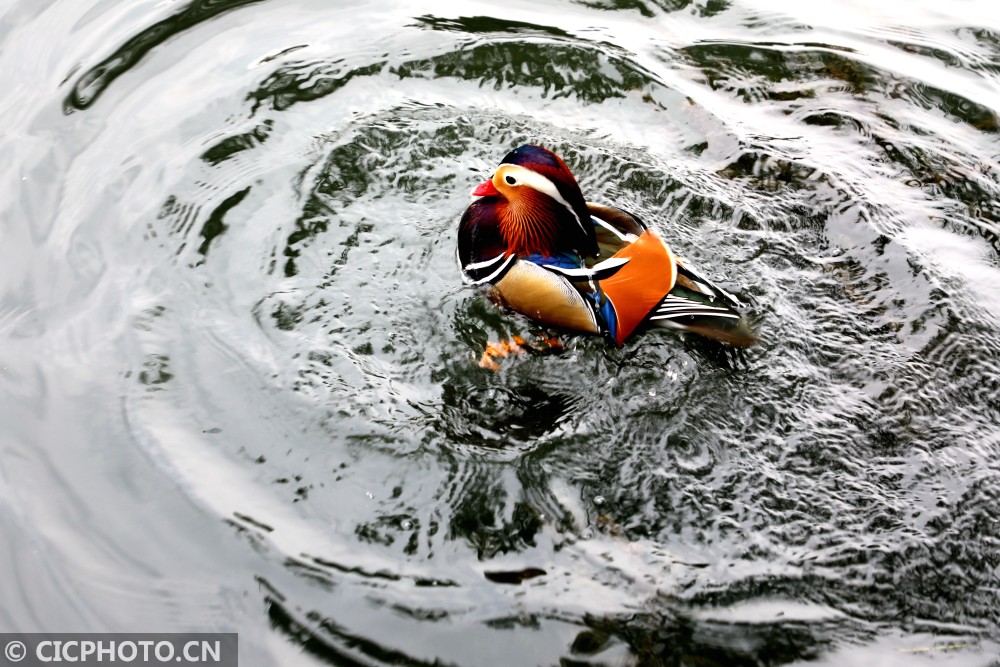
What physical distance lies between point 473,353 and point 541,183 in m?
0.96

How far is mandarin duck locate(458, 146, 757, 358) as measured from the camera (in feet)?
13.5

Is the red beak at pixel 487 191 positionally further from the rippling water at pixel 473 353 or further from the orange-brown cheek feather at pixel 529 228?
the rippling water at pixel 473 353

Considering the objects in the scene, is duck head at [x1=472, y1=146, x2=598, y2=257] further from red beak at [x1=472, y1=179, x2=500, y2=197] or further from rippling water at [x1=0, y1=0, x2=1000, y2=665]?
rippling water at [x1=0, y1=0, x2=1000, y2=665]

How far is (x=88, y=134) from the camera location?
568cm

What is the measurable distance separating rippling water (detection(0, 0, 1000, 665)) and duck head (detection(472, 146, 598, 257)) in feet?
1.48

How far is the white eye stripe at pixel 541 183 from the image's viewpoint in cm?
436

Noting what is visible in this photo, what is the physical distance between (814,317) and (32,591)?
3905mm

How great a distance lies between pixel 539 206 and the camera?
4496 millimetres

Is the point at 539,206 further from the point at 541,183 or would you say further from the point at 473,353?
the point at 473,353

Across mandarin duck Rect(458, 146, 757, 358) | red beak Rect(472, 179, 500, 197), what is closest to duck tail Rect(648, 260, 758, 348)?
mandarin duck Rect(458, 146, 757, 358)

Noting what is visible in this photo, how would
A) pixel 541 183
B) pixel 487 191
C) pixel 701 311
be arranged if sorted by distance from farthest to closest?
pixel 487 191, pixel 541 183, pixel 701 311

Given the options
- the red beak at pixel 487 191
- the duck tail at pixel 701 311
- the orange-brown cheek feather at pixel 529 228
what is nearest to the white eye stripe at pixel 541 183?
the orange-brown cheek feather at pixel 529 228

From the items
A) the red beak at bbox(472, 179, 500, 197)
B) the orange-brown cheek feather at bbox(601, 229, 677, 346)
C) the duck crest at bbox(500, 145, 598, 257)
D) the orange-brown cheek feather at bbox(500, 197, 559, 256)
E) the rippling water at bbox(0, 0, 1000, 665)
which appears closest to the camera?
the rippling water at bbox(0, 0, 1000, 665)

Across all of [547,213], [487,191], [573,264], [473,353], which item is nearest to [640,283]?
[573,264]
